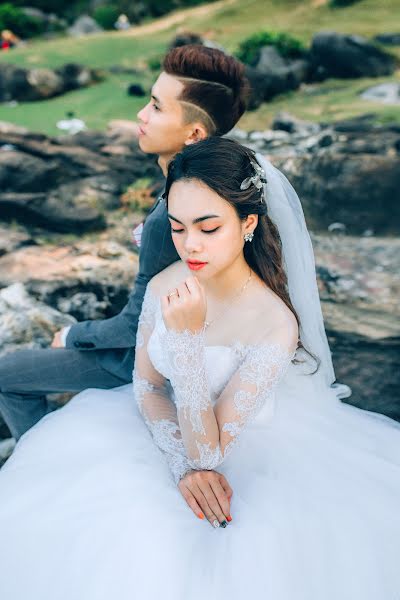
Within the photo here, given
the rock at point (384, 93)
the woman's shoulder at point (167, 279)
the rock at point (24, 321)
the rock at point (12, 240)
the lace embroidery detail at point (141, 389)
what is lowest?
the rock at point (384, 93)

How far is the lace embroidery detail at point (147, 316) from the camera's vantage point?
271cm

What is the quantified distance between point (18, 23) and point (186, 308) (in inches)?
778

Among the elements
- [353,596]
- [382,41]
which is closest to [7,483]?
[353,596]

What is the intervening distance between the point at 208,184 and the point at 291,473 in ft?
3.67

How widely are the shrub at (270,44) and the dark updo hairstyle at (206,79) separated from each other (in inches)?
367

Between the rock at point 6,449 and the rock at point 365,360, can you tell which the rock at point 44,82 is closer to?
the rock at point 365,360

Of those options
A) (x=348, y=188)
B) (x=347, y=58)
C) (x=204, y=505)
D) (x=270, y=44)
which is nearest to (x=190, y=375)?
(x=204, y=505)

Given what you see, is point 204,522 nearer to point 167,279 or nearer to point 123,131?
point 167,279

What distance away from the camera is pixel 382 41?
1270cm

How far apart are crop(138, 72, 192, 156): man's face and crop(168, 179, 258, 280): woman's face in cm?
80

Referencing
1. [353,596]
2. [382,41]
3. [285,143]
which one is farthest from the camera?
[382,41]

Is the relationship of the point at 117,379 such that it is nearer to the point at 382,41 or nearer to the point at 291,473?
the point at 291,473

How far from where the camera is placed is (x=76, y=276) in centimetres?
506

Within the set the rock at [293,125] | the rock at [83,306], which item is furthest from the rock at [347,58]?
the rock at [83,306]
